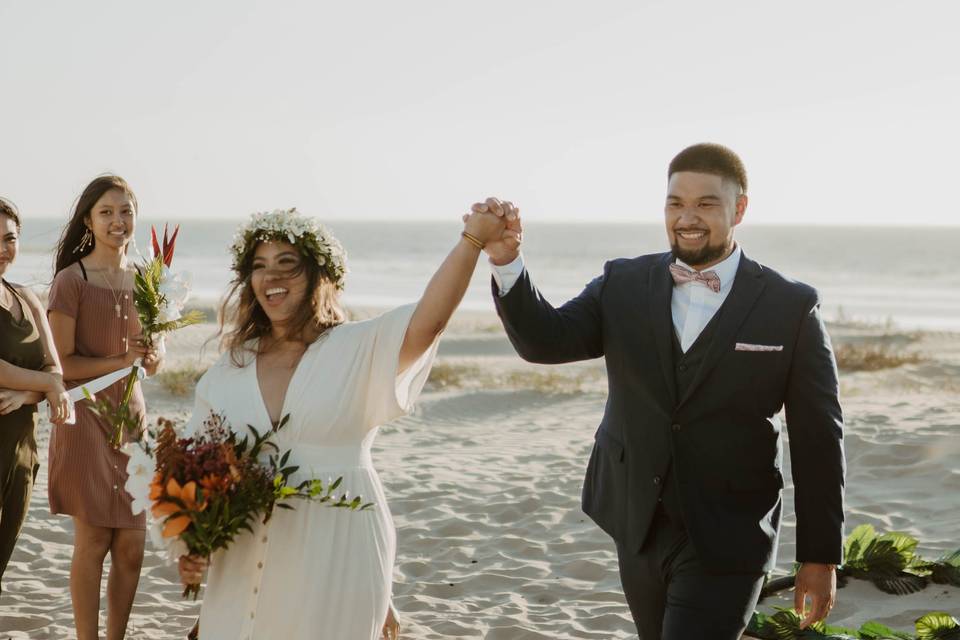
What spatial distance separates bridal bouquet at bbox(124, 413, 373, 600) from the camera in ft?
10.2

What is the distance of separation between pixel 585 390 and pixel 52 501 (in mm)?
9654

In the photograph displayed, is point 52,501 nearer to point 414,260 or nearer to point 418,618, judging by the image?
point 418,618

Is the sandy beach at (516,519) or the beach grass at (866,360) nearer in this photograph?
the sandy beach at (516,519)

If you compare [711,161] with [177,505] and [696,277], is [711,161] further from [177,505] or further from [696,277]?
[177,505]

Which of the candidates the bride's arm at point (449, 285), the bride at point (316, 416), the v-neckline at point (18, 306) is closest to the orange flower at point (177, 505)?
the bride at point (316, 416)

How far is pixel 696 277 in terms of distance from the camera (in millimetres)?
3725

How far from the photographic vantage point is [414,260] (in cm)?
6944

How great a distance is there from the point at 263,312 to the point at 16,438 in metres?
1.68

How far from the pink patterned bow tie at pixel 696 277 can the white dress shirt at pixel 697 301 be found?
0.02m

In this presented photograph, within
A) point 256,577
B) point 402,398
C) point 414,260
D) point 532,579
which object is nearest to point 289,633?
point 256,577

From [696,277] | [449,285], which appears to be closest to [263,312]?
[449,285]

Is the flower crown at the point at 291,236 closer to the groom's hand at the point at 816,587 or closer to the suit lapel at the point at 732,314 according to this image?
the suit lapel at the point at 732,314

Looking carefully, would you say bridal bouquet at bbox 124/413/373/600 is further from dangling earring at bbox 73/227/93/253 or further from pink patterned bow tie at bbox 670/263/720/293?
dangling earring at bbox 73/227/93/253

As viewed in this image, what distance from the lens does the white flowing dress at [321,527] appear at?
3484 millimetres
